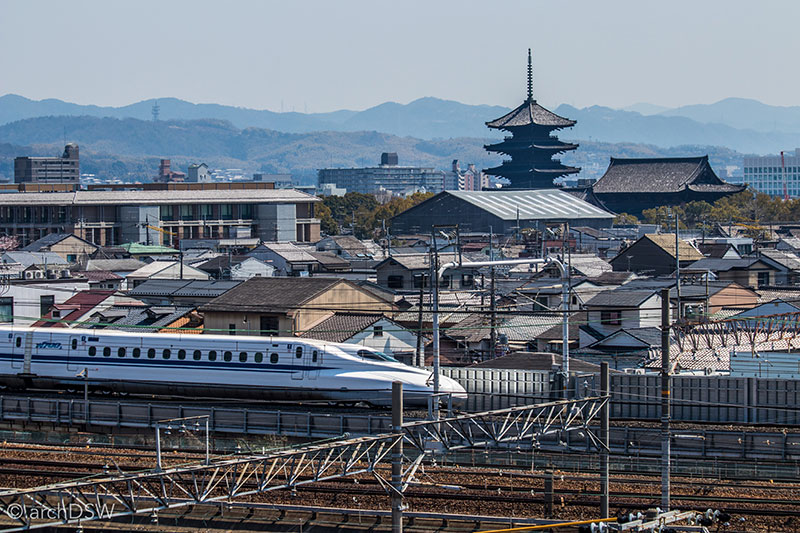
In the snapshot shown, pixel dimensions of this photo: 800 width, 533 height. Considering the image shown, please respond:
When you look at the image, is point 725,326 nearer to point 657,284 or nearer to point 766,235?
point 657,284

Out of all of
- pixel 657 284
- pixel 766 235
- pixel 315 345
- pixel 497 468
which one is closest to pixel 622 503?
pixel 497 468

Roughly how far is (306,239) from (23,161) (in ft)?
334

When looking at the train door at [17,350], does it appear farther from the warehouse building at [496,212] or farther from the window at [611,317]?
the warehouse building at [496,212]

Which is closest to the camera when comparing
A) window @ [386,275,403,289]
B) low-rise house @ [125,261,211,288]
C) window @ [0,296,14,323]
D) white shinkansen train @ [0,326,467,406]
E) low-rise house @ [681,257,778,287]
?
white shinkansen train @ [0,326,467,406]

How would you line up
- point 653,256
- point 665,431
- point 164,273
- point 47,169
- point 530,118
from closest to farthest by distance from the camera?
point 665,431
point 164,273
point 653,256
point 530,118
point 47,169

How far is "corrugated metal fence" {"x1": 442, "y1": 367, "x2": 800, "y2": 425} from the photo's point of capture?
83.7 ft

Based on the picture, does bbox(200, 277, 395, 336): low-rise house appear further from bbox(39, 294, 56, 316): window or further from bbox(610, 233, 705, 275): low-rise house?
bbox(610, 233, 705, 275): low-rise house

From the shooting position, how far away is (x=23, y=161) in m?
191

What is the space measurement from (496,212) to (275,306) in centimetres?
5864

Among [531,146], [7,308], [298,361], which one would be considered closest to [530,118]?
[531,146]

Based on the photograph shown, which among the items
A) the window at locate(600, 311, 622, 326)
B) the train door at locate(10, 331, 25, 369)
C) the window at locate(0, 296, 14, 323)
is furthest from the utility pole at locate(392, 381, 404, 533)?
the window at locate(0, 296, 14, 323)

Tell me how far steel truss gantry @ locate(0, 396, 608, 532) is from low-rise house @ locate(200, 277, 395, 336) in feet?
40.7

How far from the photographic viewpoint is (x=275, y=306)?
35125mm

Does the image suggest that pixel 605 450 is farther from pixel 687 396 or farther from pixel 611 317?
pixel 611 317
